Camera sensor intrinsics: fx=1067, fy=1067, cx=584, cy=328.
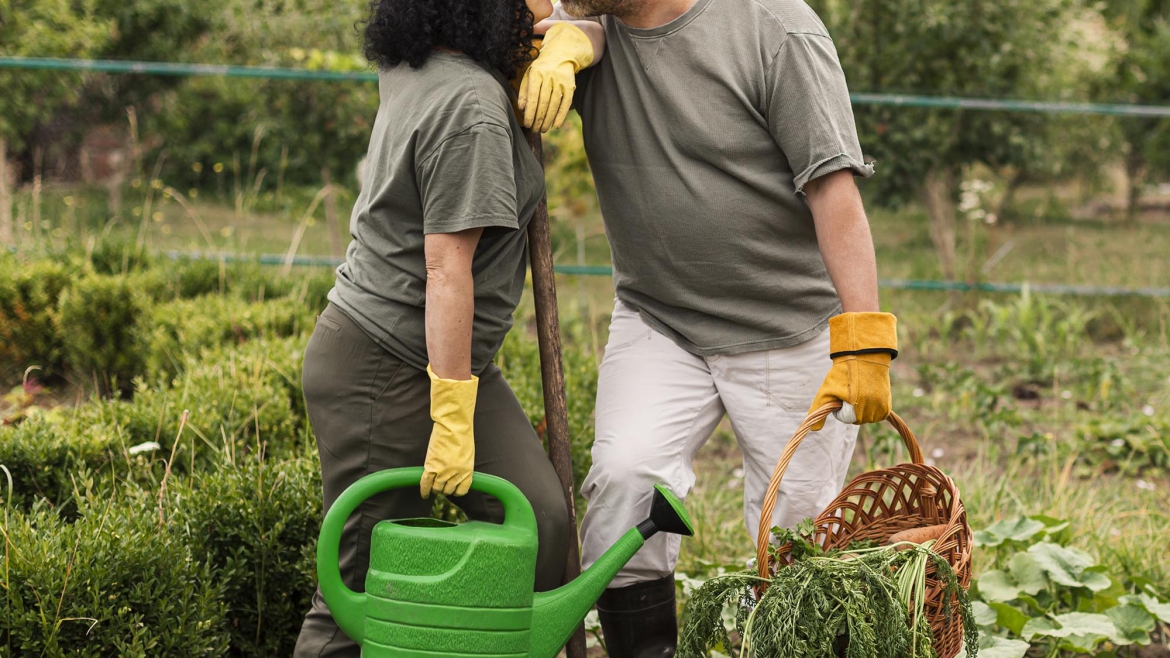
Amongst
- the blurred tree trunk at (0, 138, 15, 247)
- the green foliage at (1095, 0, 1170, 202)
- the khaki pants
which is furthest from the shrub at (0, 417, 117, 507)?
the green foliage at (1095, 0, 1170, 202)

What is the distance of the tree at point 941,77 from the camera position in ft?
18.9

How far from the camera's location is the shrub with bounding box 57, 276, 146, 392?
13.7 feet

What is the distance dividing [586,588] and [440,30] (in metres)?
1.09

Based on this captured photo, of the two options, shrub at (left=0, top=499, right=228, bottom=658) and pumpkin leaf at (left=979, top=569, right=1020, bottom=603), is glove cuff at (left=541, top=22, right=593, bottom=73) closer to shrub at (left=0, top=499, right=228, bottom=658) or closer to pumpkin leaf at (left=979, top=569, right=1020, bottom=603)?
shrub at (left=0, top=499, right=228, bottom=658)

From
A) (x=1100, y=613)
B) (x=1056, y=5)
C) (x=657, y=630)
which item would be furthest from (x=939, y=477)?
(x=1056, y=5)

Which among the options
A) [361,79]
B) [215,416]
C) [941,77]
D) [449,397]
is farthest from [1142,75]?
[449,397]

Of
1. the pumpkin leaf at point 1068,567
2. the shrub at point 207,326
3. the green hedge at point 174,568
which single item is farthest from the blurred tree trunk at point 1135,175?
the green hedge at point 174,568

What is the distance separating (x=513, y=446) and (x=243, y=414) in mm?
1254

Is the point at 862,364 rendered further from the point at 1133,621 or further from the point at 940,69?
the point at 940,69

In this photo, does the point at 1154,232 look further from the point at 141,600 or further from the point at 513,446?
the point at 141,600

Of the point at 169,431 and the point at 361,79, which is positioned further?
the point at 361,79

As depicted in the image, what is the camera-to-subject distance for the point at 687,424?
238cm

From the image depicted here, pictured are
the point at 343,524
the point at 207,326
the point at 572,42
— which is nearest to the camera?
the point at 343,524

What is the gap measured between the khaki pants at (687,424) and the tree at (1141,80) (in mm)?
5762
